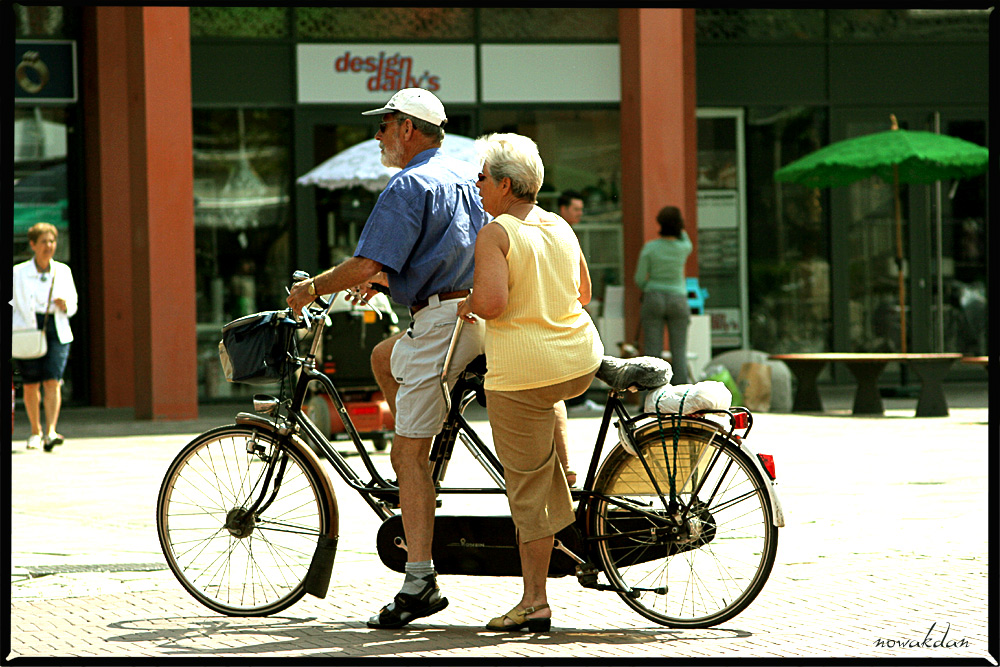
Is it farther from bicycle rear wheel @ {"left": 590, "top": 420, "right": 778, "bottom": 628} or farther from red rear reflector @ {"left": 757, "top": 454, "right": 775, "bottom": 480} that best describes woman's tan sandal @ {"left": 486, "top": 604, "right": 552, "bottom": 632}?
red rear reflector @ {"left": 757, "top": 454, "right": 775, "bottom": 480}

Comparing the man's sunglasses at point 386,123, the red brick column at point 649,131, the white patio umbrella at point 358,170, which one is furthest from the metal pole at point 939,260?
the man's sunglasses at point 386,123

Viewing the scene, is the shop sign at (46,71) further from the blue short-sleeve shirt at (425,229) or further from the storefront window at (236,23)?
the blue short-sleeve shirt at (425,229)

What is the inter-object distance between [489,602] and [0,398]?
193cm

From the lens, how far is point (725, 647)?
434cm

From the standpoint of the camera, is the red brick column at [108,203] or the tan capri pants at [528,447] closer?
the tan capri pants at [528,447]

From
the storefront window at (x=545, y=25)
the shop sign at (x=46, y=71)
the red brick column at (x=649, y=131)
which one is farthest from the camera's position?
the storefront window at (x=545, y=25)

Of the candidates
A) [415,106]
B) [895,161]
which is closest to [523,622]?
[415,106]

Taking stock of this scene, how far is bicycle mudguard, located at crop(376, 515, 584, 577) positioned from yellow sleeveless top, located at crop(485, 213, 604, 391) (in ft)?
1.76

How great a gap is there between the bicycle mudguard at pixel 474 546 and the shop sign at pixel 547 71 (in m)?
10.5

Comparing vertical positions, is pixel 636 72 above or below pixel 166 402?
above

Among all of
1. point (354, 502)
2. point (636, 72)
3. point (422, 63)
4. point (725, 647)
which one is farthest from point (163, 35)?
point (725, 647)

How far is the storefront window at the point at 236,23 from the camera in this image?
47.2 feet

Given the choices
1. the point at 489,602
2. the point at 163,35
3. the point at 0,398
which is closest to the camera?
the point at 0,398

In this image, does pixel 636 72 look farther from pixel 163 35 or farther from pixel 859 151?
pixel 163 35
